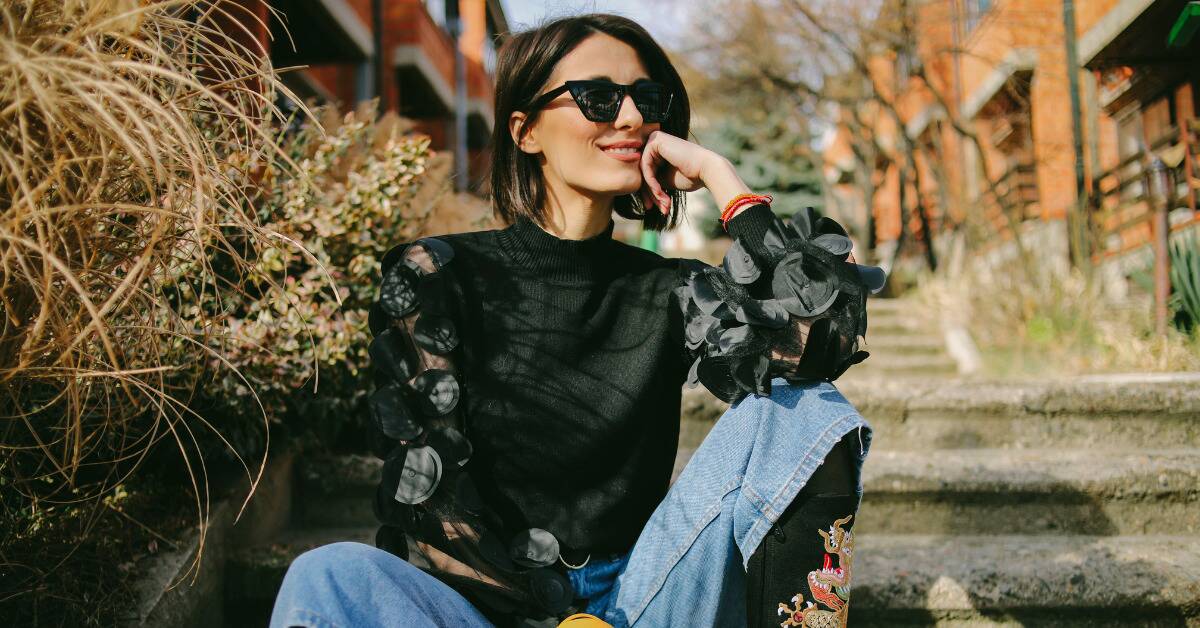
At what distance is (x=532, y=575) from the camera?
1384mm

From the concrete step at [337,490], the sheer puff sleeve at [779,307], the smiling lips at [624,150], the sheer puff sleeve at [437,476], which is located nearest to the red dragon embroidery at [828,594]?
the sheer puff sleeve at [779,307]

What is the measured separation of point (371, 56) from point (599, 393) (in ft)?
22.5

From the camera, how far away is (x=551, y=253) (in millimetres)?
1646

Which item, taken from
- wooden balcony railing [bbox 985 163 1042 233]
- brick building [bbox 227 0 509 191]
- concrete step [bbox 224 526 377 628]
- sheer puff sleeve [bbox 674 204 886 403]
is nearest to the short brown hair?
sheer puff sleeve [bbox 674 204 886 403]

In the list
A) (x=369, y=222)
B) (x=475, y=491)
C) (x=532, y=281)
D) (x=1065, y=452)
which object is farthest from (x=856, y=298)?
(x=1065, y=452)

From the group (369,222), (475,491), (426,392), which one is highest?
(369,222)

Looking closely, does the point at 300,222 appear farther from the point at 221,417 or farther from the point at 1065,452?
the point at 1065,452

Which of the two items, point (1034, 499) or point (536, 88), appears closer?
point (536, 88)

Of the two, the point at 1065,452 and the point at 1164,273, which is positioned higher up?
the point at 1164,273

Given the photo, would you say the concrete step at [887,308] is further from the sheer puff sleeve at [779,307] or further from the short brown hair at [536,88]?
the sheer puff sleeve at [779,307]

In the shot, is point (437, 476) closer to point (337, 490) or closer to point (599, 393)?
point (599, 393)

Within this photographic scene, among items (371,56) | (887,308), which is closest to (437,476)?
(887,308)

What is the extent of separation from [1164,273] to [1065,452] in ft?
5.81

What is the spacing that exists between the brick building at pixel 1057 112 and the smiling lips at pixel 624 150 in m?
3.94
